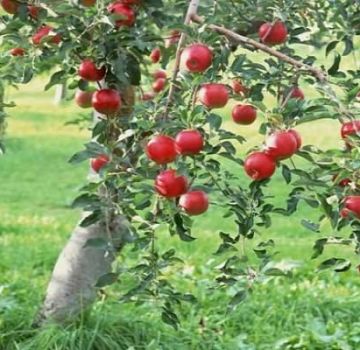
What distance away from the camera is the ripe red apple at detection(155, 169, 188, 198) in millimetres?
1668

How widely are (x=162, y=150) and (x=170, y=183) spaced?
2.6 inches

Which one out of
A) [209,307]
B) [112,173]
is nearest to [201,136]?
[112,173]

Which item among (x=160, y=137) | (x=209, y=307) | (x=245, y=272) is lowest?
(x=209, y=307)

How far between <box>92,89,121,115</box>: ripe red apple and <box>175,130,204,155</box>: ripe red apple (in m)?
0.43

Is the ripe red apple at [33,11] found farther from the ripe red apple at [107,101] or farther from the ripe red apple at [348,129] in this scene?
the ripe red apple at [348,129]

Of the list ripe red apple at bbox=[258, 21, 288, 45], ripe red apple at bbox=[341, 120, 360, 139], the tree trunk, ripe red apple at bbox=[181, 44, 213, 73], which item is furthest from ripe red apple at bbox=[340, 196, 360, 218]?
the tree trunk

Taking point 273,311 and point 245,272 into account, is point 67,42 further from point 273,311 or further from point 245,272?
point 273,311

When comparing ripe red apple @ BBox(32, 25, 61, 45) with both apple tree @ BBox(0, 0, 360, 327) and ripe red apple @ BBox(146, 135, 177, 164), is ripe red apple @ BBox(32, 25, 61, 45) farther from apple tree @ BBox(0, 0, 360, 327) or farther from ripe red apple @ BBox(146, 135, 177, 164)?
ripe red apple @ BBox(146, 135, 177, 164)

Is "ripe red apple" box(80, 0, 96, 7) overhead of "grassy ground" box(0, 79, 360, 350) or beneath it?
overhead

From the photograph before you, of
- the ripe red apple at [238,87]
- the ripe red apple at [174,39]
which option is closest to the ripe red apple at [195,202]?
the ripe red apple at [238,87]

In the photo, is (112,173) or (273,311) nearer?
(112,173)

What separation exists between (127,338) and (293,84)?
4.96 feet

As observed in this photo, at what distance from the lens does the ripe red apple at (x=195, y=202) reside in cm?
170

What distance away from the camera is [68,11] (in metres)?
1.93
